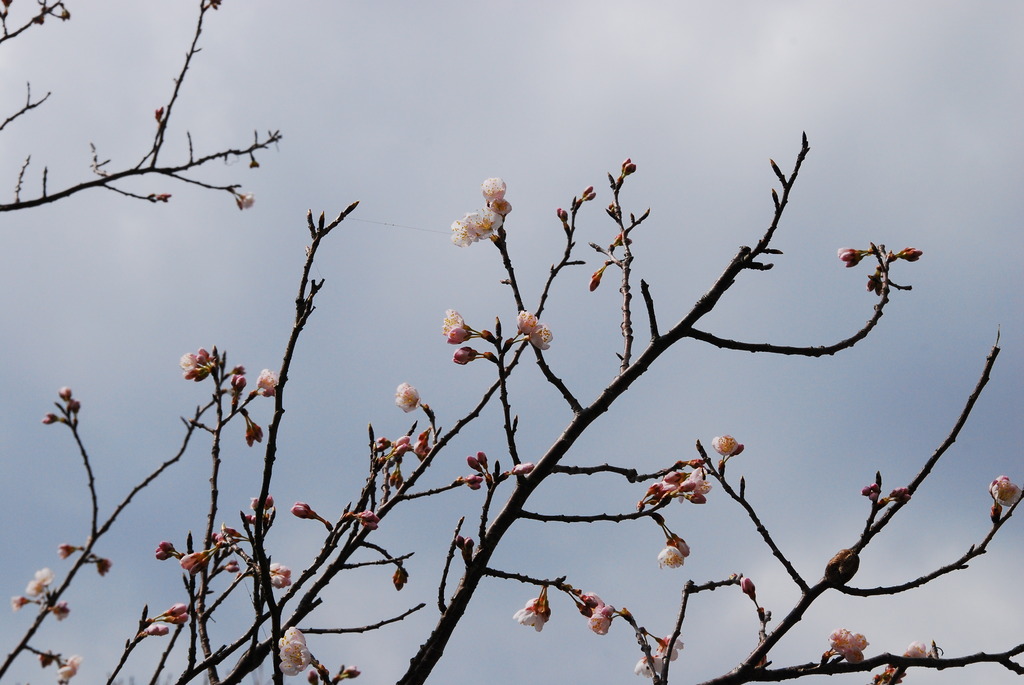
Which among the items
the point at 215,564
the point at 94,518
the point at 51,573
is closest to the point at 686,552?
the point at 215,564

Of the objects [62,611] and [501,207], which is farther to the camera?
[62,611]

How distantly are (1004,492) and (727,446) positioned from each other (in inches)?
38.5

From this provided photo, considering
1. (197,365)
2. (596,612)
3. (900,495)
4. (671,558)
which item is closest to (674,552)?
(671,558)

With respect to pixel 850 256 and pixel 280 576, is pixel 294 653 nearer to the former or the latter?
pixel 280 576

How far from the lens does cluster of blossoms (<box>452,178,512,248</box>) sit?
2.47 metres

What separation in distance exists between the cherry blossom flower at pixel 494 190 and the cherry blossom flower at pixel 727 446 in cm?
130

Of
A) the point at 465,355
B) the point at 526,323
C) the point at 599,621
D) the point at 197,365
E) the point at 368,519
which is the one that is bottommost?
the point at 599,621

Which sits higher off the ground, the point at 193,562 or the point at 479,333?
the point at 479,333

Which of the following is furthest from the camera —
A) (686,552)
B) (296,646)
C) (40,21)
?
(40,21)

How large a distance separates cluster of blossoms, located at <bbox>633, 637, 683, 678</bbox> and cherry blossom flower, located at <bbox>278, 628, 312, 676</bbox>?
1.10m

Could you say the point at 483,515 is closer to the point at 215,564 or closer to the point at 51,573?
the point at 215,564

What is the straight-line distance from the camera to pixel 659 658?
2520mm

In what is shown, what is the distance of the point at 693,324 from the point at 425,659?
3.86 ft

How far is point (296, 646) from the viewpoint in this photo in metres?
2.04
